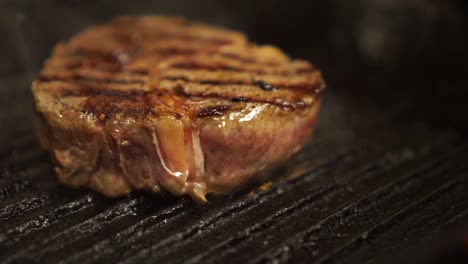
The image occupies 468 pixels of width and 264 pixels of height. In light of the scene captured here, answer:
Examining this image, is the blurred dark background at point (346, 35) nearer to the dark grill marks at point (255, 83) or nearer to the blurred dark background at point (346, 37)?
the blurred dark background at point (346, 37)

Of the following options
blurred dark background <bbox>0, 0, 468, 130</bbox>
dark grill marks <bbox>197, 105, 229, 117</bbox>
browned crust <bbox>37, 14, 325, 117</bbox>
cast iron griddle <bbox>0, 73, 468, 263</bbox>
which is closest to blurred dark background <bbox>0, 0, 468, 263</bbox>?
blurred dark background <bbox>0, 0, 468, 130</bbox>

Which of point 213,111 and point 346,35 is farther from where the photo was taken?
point 346,35

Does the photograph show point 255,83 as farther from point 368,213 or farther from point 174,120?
point 368,213

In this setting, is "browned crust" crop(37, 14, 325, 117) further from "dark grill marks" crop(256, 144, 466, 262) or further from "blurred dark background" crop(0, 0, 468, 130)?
"blurred dark background" crop(0, 0, 468, 130)

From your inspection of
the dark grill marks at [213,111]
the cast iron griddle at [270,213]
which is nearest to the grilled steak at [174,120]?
the dark grill marks at [213,111]

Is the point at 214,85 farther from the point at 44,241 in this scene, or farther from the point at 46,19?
the point at 46,19

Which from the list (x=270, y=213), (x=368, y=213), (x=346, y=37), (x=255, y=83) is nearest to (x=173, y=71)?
(x=255, y=83)

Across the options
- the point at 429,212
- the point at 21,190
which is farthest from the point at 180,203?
the point at 429,212
